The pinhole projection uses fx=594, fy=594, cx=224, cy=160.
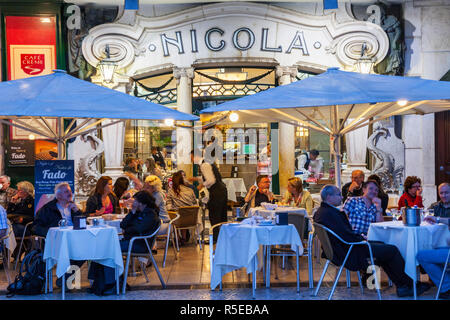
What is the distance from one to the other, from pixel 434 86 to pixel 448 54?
607 cm

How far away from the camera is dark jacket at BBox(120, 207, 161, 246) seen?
23.0ft

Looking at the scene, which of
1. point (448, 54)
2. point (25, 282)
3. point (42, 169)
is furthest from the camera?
point (448, 54)

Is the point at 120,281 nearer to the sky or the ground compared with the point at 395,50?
nearer to the ground

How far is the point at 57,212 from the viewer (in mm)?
7184

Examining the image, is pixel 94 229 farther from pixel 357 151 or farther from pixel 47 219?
pixel 357 151

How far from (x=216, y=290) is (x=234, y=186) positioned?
6.93 metres

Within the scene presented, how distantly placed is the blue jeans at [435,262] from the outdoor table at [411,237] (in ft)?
0.25

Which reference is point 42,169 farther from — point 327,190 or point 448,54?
point 448,54

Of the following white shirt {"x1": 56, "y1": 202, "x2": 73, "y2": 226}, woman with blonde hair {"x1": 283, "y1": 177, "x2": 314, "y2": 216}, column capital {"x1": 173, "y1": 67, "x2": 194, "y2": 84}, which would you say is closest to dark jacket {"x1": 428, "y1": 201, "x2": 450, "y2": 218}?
woman with blonde hair {"x1": 283, "y1": 177, "x2": 314, "y2": 216}

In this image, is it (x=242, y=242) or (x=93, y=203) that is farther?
(x=93, y=203)

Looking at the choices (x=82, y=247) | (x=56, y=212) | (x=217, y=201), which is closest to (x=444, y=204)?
(x=217, y=201)

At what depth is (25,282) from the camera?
673cm

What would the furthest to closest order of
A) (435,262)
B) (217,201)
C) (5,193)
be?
(217,201) < (5,193) < (435,262)

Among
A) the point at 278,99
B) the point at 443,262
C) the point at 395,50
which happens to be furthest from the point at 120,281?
the point at 395,50
